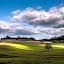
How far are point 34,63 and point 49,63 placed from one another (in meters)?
3.21

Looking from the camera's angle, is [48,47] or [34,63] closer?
[34,63]

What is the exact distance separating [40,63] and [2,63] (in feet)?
26.5

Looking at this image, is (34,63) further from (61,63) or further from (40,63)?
(61,63)

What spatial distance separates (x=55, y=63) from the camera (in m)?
65.8

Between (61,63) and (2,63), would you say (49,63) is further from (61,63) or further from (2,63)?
(2,63)

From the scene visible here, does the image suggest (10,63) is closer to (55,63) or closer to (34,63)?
(34,63)

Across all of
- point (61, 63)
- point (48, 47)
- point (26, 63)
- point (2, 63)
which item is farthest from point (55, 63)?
point (48, 47)

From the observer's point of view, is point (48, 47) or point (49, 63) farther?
point (48, 47)

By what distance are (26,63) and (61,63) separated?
7.48 metres

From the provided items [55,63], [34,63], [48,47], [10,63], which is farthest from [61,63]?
[48,47]

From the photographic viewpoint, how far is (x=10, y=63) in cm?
6506

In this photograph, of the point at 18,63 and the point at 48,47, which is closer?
the point at 18,63

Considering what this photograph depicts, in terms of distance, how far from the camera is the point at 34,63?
2589 inches

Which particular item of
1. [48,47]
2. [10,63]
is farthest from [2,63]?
[48,47]
